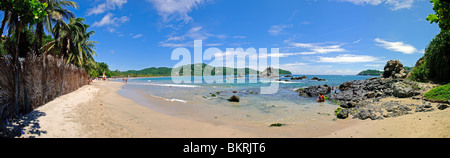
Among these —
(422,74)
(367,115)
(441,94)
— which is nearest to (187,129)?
(367,115)

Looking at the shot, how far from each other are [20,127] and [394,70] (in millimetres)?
42168

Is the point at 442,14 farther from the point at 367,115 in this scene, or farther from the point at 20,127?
the point at 20,127

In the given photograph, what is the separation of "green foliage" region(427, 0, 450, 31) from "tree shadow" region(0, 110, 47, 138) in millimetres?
10162

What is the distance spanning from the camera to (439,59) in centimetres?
1489

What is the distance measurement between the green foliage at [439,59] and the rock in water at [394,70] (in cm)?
1521

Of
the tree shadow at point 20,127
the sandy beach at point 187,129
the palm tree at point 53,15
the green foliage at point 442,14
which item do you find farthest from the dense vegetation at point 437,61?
the palm tree at point 53,15

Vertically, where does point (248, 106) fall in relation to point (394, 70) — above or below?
below

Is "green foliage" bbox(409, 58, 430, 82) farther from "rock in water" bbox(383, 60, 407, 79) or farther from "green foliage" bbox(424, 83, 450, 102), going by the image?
"rock in water" bbox(383, 60, 407, 79)

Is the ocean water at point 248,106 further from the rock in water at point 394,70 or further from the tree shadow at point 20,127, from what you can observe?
the rock in water at point 394,70

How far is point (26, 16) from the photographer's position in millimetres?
4996

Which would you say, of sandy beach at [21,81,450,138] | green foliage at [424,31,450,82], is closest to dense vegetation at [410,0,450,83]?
green foliage at [424,31,450,82]
